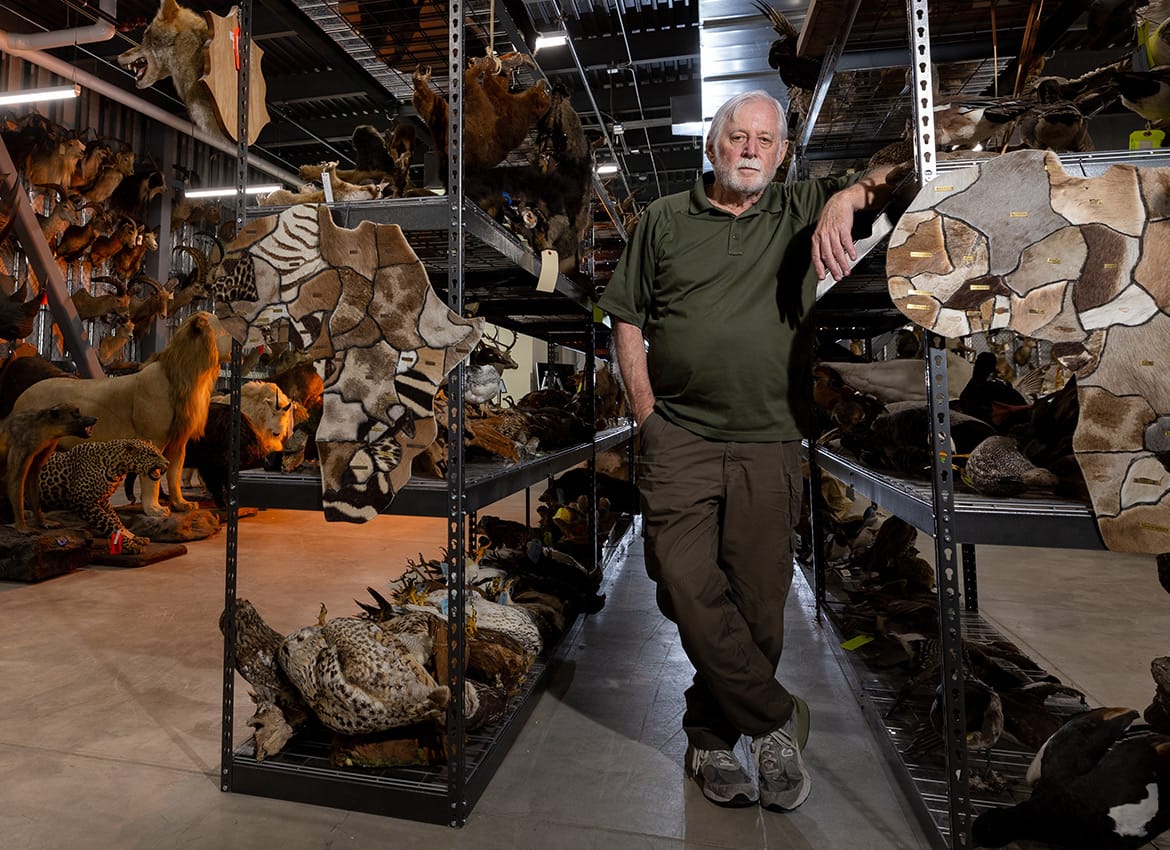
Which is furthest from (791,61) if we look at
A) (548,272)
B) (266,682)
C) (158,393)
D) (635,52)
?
(158,393)

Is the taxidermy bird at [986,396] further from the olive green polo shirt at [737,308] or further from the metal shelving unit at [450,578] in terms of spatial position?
the metal shelving unit at [450,578]

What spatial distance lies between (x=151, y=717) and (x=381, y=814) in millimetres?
1016

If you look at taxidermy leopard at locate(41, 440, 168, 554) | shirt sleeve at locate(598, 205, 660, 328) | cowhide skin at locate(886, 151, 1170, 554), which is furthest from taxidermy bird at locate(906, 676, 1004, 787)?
taxidermy leopard at locate(41, 440, 168, 554)

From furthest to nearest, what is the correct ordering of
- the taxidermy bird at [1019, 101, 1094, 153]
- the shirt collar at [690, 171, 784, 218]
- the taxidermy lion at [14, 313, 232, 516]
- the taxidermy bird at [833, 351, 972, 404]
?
1. the taxidermy lion at [14, 313, 232, 516]
2. the taxidermy bird at [833, 351, 972, 404]
3. the shirt collar at [690, 171, 784, 218]
4. the taxidermy bird at [1019, 101, 1094, 153]

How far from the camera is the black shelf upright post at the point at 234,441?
1.75 meters

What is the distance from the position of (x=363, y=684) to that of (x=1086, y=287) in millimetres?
1798

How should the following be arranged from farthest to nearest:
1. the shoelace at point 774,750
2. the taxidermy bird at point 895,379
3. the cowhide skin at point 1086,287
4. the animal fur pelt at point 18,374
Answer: the animal fur pelt at point 18,374 < the taxidermy bird at point 895,379 < the shoelace at point 774,750 < the cowhide skin at point 1086,287

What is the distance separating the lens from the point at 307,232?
5.49ft

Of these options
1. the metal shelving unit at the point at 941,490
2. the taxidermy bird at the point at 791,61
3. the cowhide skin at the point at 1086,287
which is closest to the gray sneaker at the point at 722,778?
the metal shelving unit at the point at 941,490

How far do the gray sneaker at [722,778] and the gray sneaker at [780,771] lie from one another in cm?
4

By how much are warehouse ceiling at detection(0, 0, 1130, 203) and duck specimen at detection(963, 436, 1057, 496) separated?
122cm

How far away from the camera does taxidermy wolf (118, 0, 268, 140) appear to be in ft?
5.77

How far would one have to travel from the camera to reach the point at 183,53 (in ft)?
5.89

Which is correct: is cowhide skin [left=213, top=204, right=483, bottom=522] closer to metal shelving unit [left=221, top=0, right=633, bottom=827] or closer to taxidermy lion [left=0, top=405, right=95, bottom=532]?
metal shelving unit [left=221, top=0, right=633, bottom=827]
